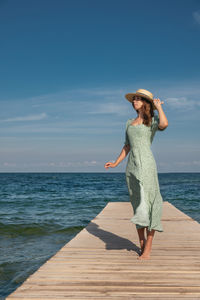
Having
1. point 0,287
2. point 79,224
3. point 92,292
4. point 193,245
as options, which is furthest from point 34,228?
point 92,292

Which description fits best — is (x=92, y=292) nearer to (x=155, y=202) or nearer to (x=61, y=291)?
(x=61, y=291)

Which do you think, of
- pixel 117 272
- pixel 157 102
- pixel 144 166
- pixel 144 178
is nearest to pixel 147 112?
pixel 157 102

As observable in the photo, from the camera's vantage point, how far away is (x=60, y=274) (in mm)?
3424

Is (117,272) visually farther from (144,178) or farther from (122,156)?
(122,156)

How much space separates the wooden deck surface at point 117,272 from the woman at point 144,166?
1.52 ft

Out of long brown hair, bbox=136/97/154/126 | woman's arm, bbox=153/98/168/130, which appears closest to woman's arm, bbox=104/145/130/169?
long brown hair, bbox=136/97/154/126

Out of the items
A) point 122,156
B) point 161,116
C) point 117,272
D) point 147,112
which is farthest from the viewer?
point 122,156

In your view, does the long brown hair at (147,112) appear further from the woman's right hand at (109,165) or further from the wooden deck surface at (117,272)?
the wooden deck surface at (117,272)

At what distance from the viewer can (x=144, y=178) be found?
397 centimetres

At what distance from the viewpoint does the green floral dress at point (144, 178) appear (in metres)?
3.93

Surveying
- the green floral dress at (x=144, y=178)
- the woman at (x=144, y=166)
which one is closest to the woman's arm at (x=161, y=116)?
the woman at (x=144, y=166)

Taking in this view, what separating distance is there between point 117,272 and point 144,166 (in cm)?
→ 132

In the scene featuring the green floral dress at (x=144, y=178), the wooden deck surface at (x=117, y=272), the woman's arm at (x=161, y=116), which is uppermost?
the woman's arm at (x=161, y=116)

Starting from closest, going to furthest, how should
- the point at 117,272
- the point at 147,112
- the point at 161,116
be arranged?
1. the point at 117,272
2. the point at 161,116
3. the point at 147,112
